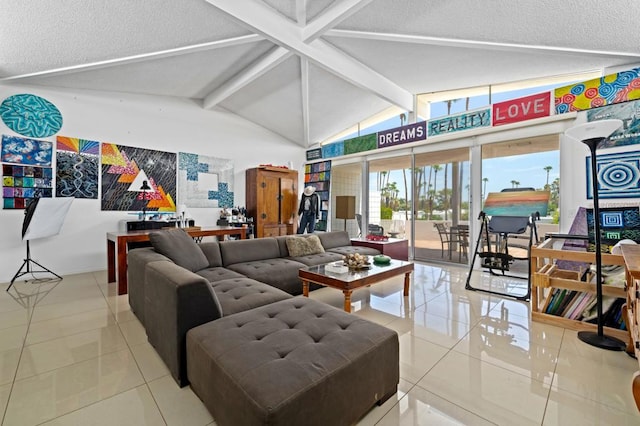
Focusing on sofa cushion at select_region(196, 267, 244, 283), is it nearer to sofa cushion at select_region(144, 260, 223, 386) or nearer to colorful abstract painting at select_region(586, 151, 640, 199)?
sofa cushion at select_region(144, 260, 223, 386)

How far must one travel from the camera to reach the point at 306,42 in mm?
3719

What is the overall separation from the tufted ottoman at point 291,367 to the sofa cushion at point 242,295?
27cm

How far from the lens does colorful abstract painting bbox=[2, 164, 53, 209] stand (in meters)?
3.86

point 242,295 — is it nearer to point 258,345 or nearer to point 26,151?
point 258,345

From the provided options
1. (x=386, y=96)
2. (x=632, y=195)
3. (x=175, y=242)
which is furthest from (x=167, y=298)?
(x=632, y=195)

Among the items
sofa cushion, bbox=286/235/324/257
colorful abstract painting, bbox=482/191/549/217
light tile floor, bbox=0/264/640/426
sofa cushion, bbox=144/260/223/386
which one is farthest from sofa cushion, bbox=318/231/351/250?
sofa cushion, bbox=144/260/223/386

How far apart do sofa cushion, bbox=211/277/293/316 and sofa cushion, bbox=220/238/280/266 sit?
2.79 ft

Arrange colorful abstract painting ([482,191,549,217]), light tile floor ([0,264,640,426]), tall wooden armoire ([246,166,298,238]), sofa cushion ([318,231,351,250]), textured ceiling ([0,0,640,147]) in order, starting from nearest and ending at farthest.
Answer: light tile floor ([0,264,640,426]) → textured ceiling ([0,0,640,147]) → colorful abstract painting ([482,191,549,217]) → sofa cushion ([318,231,351,250]) → tall wooden armoire ([246,166,298,238])

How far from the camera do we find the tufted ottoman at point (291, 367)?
1060 mm

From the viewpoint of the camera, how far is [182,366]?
162 centimetres

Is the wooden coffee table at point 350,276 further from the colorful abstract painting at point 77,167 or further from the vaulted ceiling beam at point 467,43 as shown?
the colorful abstract painting at point 77,167

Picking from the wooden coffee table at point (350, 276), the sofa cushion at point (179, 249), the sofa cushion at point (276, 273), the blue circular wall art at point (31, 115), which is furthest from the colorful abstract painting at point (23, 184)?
the wooden coffee table at point (350, 276)

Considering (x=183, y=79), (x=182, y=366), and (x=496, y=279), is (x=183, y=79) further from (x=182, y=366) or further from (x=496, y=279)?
(x=496, y=279)

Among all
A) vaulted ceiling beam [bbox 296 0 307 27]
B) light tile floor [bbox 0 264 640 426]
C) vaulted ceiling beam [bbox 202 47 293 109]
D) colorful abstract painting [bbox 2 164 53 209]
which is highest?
vaulted ceiling beam [bbox 296 0 307 27]
